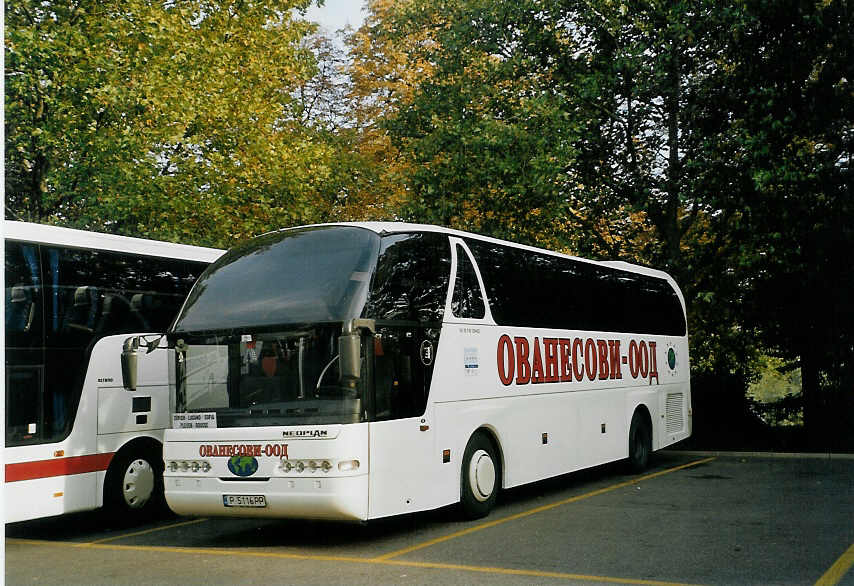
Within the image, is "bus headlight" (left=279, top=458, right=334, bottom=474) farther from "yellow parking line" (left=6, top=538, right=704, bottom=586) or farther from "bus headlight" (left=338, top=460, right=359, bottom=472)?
"yellow parking line" (left=6, top=538, right=704, bottom=586)

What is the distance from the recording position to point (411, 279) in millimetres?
11211

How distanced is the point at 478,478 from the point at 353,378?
2792mm

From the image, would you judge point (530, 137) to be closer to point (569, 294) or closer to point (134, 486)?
point (569, 294)

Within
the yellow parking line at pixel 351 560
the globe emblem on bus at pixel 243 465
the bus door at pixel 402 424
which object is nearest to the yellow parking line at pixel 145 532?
the yellow parking line at pixel 351 560

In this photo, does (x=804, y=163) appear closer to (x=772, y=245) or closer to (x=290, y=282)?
(x=772, y=245)

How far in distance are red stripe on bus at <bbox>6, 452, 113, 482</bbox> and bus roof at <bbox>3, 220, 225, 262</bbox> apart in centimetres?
238

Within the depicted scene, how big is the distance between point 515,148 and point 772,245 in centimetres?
603

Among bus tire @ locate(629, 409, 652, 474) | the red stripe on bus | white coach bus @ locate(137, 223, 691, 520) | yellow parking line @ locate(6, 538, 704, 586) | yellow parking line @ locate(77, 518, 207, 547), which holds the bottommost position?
yellow parking line @ locate(77, 518, 207, 547)

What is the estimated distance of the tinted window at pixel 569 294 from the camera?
1308cm

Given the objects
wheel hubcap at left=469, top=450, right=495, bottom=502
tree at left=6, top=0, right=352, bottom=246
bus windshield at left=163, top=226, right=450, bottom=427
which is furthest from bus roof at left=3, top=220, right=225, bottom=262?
tree at left=6, top=0, right=352, bottom=246

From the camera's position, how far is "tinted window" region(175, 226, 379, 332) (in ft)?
34.0

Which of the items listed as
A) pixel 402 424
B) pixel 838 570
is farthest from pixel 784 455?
pixel 838 570

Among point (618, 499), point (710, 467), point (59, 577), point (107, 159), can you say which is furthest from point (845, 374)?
point (59, 577)

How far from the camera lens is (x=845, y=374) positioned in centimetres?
2338
